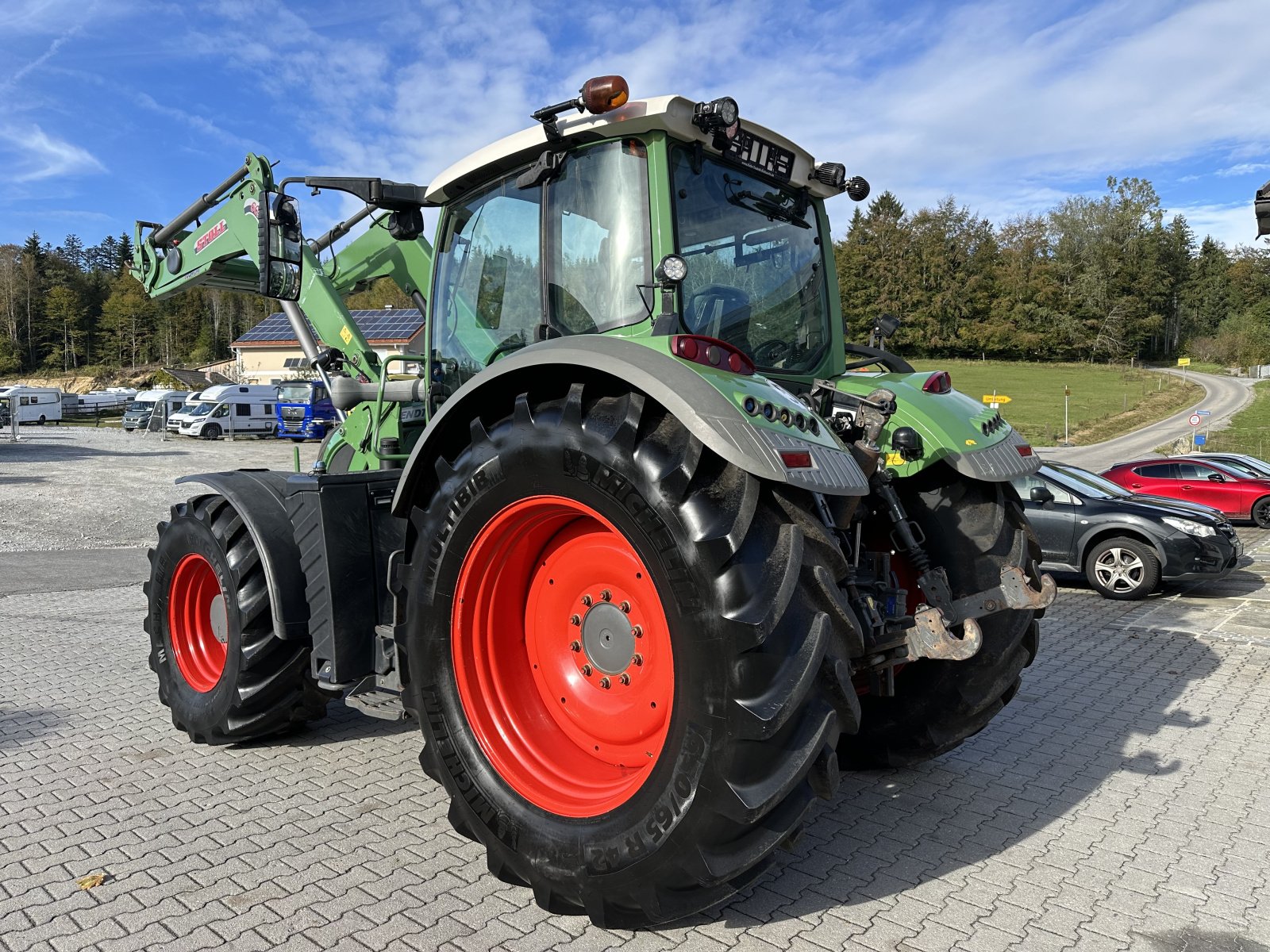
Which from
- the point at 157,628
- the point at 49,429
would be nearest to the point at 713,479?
the point at 157,628

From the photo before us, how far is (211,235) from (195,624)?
2.64 metres

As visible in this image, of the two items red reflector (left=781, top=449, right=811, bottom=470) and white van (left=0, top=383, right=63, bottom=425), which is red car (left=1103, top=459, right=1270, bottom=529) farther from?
white van (left=0, top=383, right=63, bottom=425)

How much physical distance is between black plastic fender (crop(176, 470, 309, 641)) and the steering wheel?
7.46 ft

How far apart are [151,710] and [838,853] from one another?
406cm

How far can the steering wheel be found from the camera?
3.88 m

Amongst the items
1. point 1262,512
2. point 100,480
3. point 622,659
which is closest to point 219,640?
point 622,659

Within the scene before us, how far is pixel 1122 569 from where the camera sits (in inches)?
408

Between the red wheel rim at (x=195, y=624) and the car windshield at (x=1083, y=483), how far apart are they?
951cm

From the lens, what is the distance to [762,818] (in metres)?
2.57

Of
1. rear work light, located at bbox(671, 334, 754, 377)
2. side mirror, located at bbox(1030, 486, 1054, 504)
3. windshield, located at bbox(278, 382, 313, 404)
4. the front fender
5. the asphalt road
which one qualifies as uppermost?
windshield, located at bbox(278, 382, 313, 404)

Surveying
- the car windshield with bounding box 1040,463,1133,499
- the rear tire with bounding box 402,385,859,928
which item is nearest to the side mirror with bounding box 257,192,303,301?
the rear tire with bounding box 402,385,859,928

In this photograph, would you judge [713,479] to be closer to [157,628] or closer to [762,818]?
[762,818]

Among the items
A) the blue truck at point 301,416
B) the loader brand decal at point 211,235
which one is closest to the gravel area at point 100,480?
the blue truck at point 301,416

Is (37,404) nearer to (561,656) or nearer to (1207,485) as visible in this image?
(1207,485)
